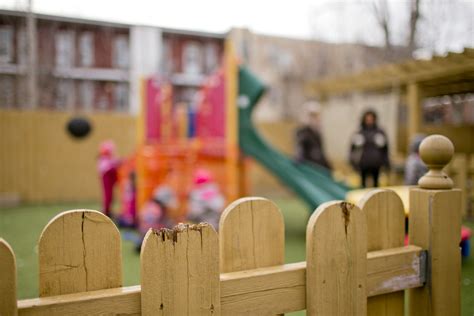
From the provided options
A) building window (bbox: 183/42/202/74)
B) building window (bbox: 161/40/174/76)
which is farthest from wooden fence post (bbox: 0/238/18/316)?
building window (bbox: 183/42/202/74)

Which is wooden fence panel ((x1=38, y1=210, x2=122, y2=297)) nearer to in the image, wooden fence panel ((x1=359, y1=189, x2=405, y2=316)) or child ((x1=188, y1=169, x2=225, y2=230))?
wooden fence panel ((x1=359, y1=189, x2=405, y2=316))

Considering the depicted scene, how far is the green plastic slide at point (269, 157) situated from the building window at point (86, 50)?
19.3 meters

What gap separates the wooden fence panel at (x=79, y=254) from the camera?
95cm

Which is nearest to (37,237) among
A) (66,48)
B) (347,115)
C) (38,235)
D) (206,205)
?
(38,235)

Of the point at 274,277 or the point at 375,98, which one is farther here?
the point at 375,98

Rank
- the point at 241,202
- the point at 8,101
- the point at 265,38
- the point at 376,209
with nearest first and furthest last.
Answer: the point at 241,202 → the point at 376,209 → the point at 8,101 → the point at 265,38

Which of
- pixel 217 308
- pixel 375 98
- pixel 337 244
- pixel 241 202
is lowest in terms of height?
pixel 217 308

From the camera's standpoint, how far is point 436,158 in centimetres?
142

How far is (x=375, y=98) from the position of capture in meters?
9.92

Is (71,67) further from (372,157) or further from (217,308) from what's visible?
(217,308)

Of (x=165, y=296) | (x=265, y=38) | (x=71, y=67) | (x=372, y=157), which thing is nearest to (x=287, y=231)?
(x=372, y=157)

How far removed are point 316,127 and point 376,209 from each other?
5172 millimetres

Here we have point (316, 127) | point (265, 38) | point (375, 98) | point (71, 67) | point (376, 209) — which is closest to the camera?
point (376, 209)

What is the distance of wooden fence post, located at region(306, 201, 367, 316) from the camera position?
1197 millimetres
